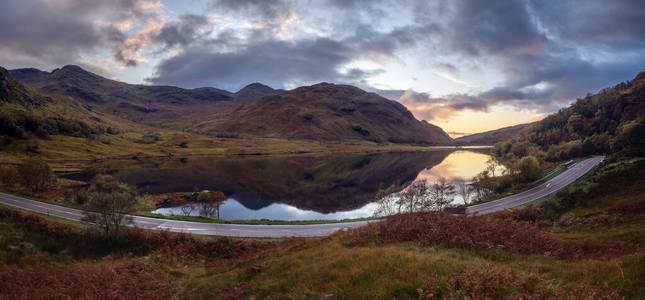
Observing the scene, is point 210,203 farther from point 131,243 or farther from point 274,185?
point 131,243

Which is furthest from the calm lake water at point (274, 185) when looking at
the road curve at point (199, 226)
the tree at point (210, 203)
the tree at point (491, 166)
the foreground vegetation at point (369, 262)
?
the foreground vegetation at point (369, 262)

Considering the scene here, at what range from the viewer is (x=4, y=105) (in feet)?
578

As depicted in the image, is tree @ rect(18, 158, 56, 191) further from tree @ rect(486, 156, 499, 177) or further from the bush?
tree @ rect(486, 156, 499, 177)

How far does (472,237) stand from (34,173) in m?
84.0

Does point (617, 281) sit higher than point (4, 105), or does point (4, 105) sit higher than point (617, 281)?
point (4, 105)

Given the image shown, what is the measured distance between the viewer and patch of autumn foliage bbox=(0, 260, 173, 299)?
13.8 m

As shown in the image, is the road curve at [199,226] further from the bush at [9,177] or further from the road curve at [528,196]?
the road curve at [528,196]

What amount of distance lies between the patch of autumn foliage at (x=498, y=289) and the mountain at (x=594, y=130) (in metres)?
60.0

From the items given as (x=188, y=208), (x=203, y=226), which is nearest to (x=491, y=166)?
(x=203, y=226)

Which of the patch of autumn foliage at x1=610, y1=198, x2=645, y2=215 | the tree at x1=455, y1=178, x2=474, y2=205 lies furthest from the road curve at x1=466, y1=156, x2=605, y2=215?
the patch of autumn foliage at x1=610, y1=198, x2=645, y2=215

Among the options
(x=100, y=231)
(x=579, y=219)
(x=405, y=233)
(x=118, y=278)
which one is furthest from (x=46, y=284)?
(x=579, y=219)

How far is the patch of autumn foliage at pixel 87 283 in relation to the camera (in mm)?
13762

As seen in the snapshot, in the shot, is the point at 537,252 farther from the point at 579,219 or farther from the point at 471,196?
the point at 471,196

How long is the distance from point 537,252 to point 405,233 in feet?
21.4
